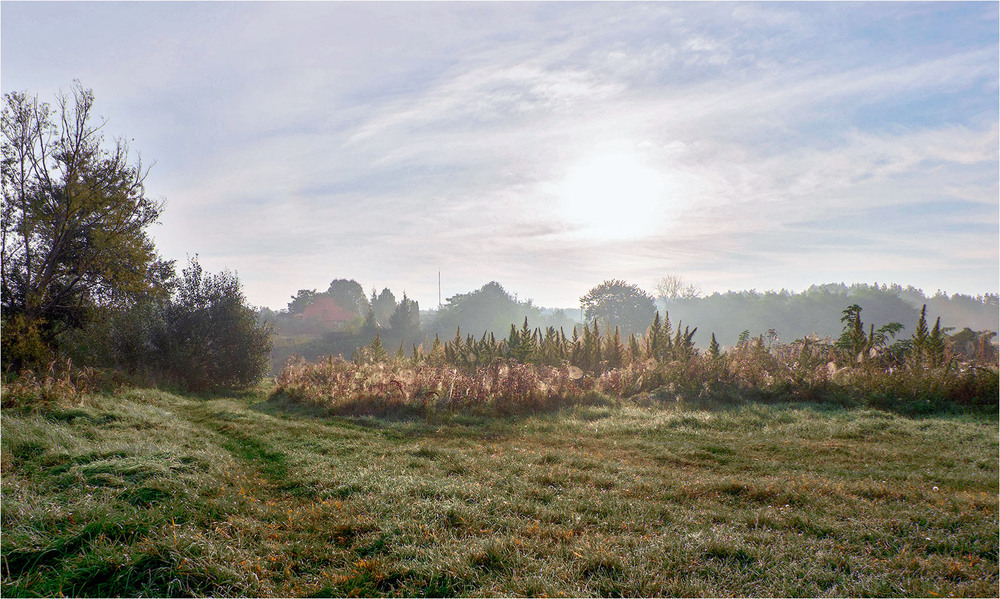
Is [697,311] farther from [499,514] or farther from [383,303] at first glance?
[499,514]

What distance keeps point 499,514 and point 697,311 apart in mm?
71550

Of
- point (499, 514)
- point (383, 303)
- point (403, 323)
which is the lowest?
point (499, 514)

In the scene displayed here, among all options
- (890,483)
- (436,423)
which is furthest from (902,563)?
(436,423)

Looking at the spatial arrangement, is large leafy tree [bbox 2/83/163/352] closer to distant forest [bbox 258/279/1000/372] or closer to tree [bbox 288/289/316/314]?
distant forest [bbox 258/279/1000/372]

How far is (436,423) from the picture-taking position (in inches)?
436

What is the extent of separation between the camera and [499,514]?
4.69m

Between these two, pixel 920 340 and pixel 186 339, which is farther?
pixel 186 339

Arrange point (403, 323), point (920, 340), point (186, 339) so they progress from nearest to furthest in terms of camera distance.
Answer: point (920, 340), point (186, 339), point (403, 323)

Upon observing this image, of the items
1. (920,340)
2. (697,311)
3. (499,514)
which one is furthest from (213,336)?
(697,311)

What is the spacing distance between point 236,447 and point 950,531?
31.1 ft

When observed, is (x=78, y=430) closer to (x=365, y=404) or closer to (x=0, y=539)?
(x=0, y=539)

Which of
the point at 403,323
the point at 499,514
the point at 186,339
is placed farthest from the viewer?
the point at 403,323

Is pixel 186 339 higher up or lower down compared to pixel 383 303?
lower down

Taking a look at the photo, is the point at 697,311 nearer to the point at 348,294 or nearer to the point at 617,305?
the point at 617,305
